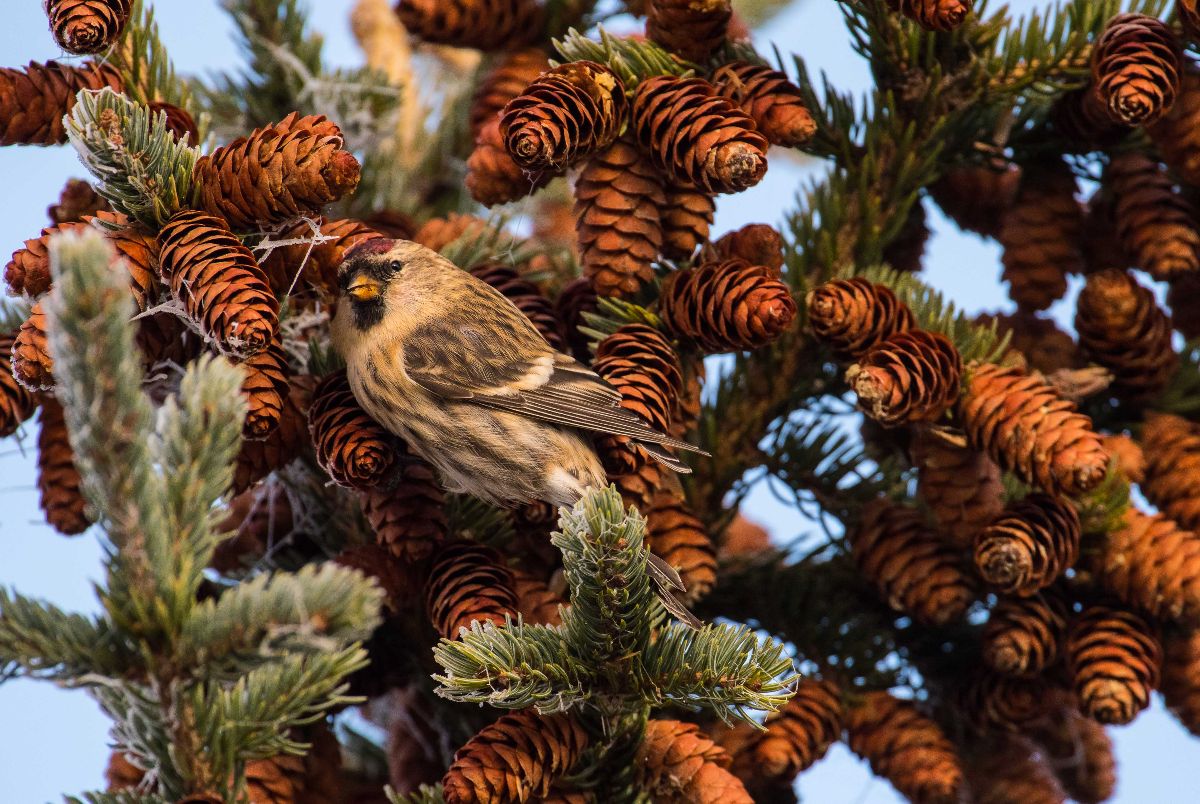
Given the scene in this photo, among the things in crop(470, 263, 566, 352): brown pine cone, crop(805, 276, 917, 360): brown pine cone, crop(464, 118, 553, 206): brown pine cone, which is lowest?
crop(805, 276, 917, 360): brown pine cone

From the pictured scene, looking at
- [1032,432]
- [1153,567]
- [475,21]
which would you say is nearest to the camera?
[1032,432]

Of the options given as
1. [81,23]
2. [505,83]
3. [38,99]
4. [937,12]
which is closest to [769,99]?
[937,12]

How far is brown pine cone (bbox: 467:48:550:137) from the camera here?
2.32 meters

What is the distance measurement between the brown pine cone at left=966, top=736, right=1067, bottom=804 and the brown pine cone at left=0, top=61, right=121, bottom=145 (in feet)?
6.10

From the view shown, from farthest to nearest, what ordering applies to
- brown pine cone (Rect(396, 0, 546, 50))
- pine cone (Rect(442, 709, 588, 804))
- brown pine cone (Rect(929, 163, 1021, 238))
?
1. brown pine cone (Rect(929, 163, 1021, 238))
2. brown pine cone (Rect(396, 0, 546, 50))
3. pine cone (Rect(442, 709, 588, 804))

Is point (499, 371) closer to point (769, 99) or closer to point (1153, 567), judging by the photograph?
point (769, 99)

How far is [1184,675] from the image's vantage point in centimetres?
195

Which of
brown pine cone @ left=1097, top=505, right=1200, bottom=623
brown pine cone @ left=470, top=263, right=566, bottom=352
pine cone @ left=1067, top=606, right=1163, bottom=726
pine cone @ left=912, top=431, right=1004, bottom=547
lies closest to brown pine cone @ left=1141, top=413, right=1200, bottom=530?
brown pine cone @ left=1097, top=505, right=1200, bottom=623

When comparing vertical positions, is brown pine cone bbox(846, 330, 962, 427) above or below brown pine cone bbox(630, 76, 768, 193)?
below

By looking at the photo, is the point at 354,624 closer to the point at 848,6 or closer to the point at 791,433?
the point at 791,433

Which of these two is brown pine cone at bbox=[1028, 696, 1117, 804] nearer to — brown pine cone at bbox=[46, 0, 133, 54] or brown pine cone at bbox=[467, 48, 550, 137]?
brown pine cone at bbox=[467, 48, 550, 137]

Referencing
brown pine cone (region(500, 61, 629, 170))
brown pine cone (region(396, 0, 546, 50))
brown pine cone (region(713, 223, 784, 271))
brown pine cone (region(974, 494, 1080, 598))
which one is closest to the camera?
brown pine cone (region(500, 61, 629, 170))

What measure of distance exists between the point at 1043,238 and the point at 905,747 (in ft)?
3.17

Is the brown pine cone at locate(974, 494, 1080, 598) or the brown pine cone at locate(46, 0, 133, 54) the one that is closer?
the brown pine cone at locate(46, 0, 133, 54)
